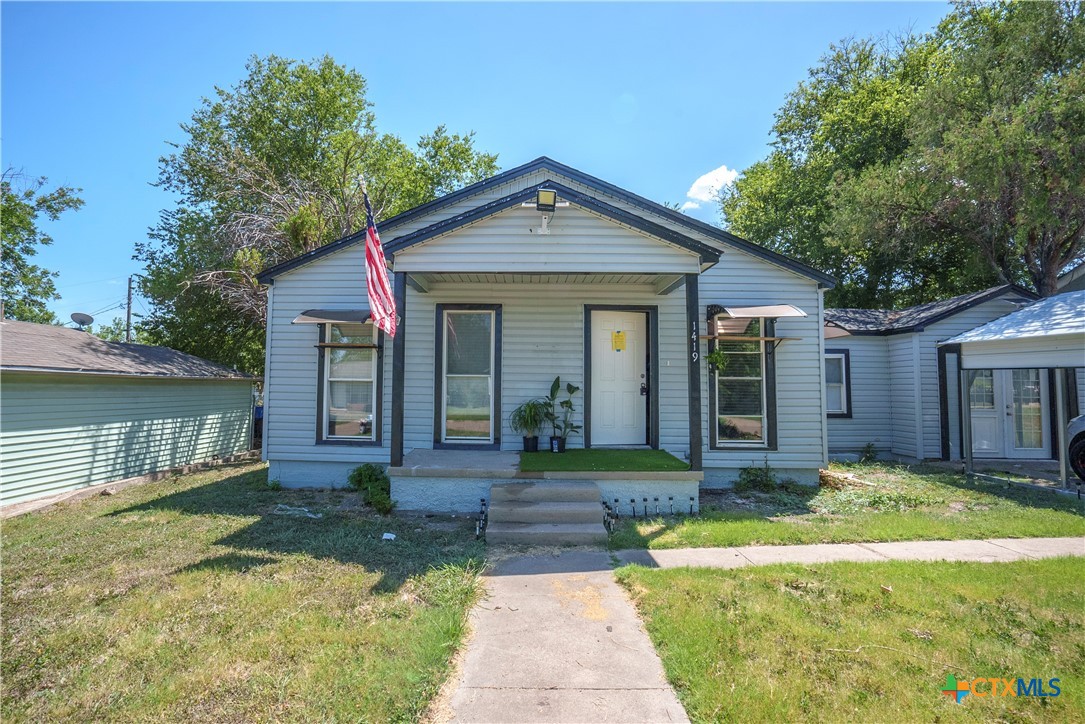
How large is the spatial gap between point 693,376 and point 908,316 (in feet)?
28.8

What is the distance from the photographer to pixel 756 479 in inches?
314

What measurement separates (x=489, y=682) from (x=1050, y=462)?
42.4ft

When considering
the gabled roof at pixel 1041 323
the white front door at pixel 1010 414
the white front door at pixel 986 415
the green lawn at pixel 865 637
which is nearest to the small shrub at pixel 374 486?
the green lawn at pixel 865 637

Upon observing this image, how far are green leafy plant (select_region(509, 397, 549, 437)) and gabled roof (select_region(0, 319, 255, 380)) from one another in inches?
295

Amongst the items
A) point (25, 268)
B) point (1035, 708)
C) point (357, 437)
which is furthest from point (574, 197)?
point (25, 268)

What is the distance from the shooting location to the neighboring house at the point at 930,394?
10469 millimetres

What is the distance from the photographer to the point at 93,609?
383 cm

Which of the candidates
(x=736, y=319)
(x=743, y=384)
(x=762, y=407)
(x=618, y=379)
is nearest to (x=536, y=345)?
(x=618, y=379)

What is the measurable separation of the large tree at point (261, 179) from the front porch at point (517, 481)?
9.89 metres

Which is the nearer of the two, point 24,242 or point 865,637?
point 865,637

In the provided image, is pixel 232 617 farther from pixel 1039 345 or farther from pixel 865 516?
pixel 1039 345

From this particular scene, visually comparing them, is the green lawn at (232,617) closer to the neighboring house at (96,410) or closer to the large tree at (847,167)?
the neighboring house at (96,410)

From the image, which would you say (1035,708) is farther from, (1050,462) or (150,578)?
(1050,462)

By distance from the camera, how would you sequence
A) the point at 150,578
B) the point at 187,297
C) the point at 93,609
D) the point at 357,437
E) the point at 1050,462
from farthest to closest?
the point at 187,297
the point at 1050,462
the point at 357,437
the point at 150,578
the point at 93,609
